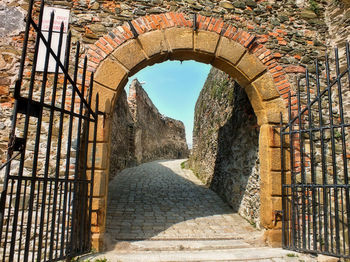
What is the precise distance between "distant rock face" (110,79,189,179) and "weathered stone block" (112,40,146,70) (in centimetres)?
499

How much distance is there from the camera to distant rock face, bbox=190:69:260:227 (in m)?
4.47

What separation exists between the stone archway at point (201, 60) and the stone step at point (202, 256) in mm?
314

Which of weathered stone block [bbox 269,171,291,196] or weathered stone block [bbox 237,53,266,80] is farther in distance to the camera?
weathered stone block [bbox 237,53,266,80]

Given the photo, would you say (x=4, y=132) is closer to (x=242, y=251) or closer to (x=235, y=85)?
(x=242, y=251)

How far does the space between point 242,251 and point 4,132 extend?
3384 millimetres

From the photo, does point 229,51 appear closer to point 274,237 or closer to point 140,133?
point 274,237

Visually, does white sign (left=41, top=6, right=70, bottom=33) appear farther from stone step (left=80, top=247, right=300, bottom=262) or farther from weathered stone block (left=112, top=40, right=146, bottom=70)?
stone step (left=80, top=247, right=300, bottom=262)

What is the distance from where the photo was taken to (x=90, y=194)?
2.86 m

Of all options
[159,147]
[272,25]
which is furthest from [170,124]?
[272,25]

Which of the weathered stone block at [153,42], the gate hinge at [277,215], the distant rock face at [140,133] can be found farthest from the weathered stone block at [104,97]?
the distant rock face at [140,133]

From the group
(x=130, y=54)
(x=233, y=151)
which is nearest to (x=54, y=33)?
(x=130, y=54)

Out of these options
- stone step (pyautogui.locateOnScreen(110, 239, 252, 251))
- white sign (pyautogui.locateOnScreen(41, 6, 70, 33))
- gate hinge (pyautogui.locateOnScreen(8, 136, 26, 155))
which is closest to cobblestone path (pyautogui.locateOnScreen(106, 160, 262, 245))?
stone step (pyautogui.locateOnScreen(110, 239, 252, 251))

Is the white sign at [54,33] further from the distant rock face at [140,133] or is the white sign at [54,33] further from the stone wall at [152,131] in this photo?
the stone wall at [152,131]

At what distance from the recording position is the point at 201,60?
3.86 meters
